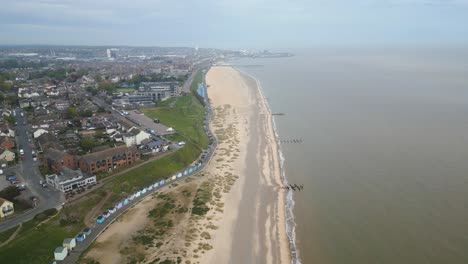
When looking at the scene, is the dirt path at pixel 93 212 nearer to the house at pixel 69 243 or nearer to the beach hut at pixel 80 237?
the beach hut at pixel 80 237

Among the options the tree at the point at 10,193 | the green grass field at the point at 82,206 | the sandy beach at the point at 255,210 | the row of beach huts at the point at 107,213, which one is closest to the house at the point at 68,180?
the green grass field at the point at 82,206

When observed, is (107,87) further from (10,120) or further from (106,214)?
(106,214)

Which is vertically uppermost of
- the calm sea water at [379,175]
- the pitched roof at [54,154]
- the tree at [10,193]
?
the pitched roof at [54,154]

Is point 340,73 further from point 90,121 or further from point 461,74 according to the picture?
point 90,121

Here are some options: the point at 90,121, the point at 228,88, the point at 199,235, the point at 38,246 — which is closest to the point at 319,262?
the point at 199,235

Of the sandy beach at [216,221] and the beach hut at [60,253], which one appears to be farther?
the sandy beach at [216,221]

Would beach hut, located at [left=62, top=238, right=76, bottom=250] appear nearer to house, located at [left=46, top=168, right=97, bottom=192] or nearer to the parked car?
the parked car
